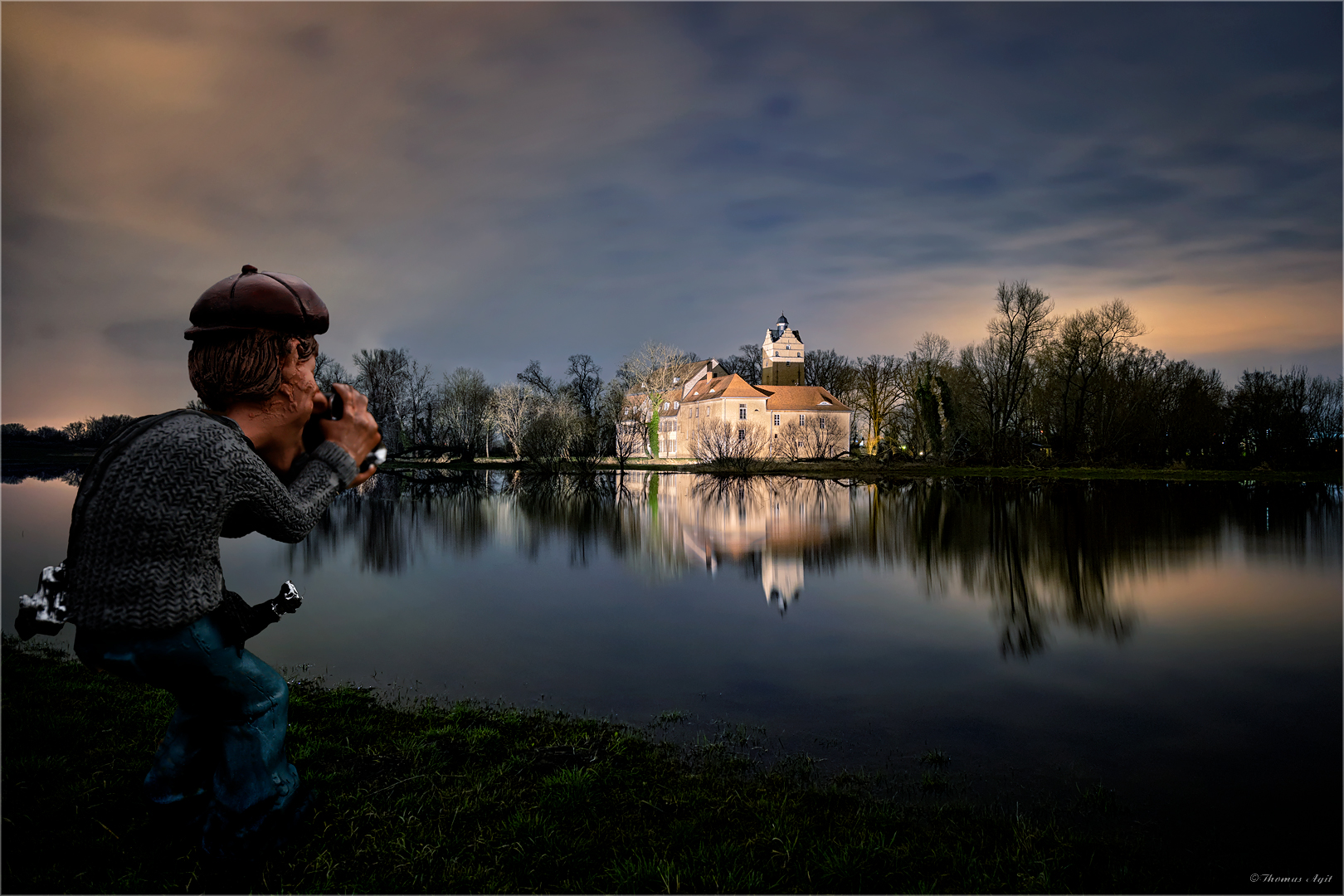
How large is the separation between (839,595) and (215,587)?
9.94 metres

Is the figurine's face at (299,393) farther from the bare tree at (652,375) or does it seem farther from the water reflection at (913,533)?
the bare tree at (652,375)

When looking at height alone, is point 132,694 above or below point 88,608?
below

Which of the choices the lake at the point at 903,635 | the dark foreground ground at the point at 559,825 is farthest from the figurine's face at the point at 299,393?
the lake at the point at 903,635

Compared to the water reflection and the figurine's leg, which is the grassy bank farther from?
the water reflection

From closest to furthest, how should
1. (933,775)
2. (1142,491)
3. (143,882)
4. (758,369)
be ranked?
(143,882), (933,775), (1142,491), (758,369)

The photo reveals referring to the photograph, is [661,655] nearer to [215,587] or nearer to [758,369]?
[215,587]

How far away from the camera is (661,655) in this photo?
8234 mm

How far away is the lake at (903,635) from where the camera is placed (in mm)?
5555

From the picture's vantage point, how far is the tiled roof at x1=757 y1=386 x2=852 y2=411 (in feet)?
233

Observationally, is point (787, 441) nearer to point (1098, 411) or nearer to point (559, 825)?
point (1098, 411)

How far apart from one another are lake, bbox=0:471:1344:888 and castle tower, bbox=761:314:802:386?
6054 centimetres

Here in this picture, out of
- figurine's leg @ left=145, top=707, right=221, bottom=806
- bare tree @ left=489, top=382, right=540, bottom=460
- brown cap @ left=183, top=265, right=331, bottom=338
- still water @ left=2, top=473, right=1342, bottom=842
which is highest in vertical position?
bare tree @ left=489, top=382, right=540, bottom=460

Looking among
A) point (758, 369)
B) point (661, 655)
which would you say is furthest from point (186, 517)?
point (758, 369)

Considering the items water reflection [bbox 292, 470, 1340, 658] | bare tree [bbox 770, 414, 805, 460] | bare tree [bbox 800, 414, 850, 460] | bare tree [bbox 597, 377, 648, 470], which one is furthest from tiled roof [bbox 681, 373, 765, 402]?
water reflection [bbox 292, 470, 1340, 658]
